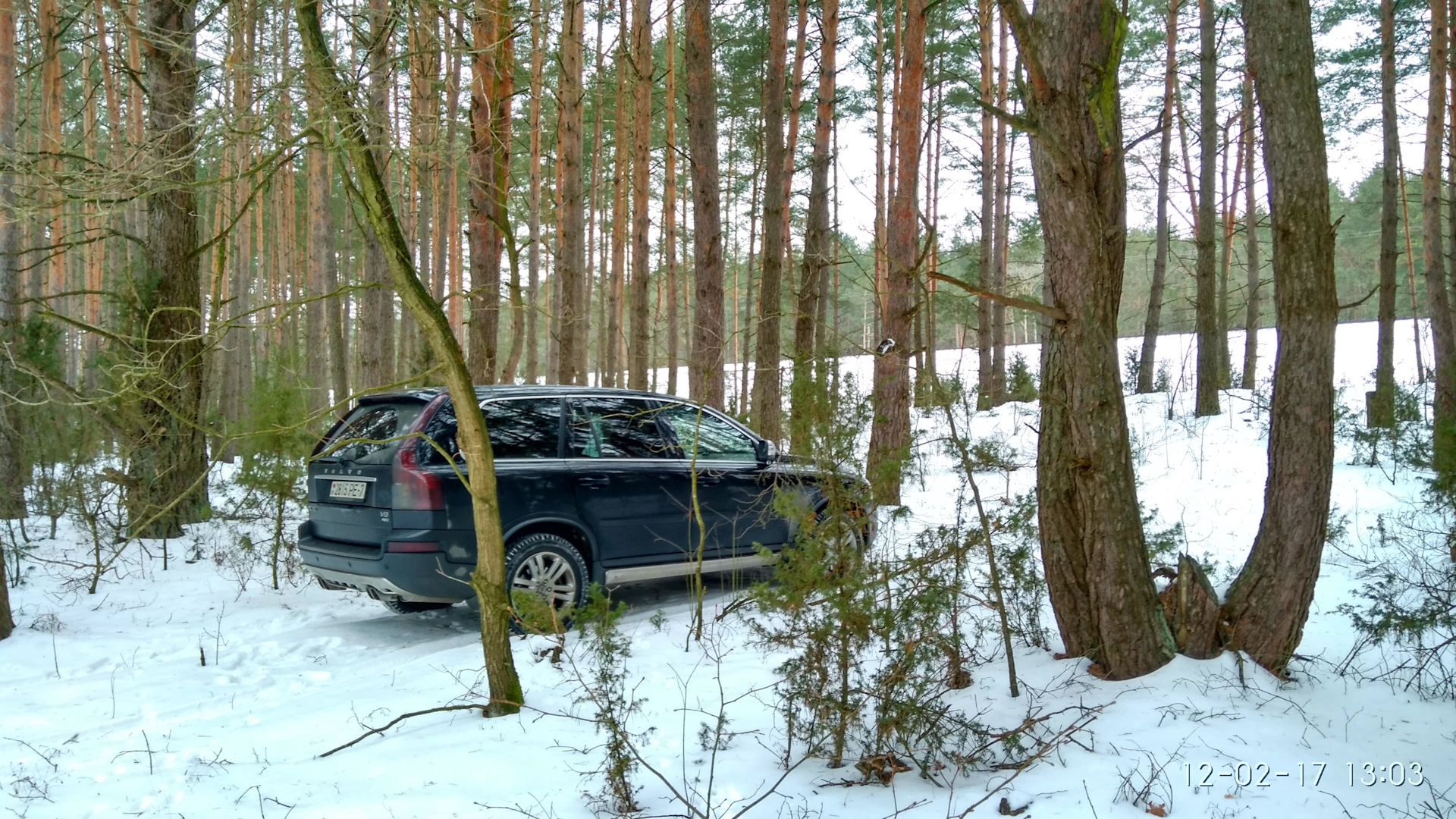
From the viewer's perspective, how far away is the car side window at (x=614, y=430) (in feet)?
19.9

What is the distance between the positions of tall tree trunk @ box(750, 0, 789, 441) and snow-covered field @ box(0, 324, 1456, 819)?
444 centimetres

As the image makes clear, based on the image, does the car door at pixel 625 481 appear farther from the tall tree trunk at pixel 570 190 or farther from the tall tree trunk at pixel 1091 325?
the tall tree trunk at pixel 570 190

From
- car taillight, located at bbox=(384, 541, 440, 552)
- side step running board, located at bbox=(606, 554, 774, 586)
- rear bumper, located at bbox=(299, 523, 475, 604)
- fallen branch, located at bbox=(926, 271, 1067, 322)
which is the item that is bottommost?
side step running board, located at bbox=(606, 554, 774, 586)

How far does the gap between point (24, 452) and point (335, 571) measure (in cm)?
539

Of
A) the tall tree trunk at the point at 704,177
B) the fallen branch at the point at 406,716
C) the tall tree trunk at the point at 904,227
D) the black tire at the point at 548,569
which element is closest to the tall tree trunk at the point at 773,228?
the tall tree trunk at the point at 704,177

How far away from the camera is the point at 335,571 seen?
5.54 meters

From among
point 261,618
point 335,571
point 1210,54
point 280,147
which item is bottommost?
point 261,618

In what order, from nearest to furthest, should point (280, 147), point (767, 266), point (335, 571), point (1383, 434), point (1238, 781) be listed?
point (1238, 781) → point (280, 147) → point (335, 571) → point (1383, 434) → point (767, 266)

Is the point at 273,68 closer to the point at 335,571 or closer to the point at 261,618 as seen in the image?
the point at 335,571

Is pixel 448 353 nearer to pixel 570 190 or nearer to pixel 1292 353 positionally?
pixel 1292 353

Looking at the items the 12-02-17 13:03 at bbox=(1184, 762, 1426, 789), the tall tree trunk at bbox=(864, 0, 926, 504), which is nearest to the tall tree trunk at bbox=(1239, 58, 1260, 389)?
the tall tree trunk at bbox=(864, 0, 926, 504)

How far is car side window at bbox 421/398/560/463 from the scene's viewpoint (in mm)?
5453

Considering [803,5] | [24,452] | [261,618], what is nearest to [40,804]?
[261,618]

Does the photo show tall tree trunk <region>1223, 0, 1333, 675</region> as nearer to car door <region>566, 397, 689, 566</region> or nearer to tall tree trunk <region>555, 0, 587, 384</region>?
car door <region>566, 397, 689, 566</region>
